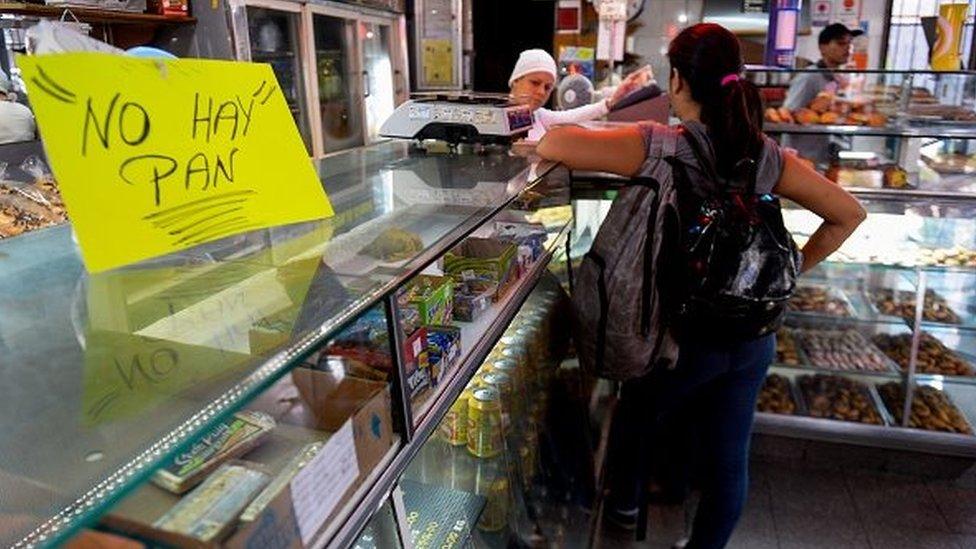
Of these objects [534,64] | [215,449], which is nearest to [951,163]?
[534,64]

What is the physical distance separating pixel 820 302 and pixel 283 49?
326 centimetres

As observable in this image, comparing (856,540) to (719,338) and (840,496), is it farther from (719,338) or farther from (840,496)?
(719,338)

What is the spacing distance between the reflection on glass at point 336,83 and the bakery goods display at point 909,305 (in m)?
3.28

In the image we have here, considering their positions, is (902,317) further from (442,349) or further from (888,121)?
(442,349)

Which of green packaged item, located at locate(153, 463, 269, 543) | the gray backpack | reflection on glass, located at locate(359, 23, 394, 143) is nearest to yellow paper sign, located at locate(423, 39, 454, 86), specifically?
reflection on glass, located at locate(359, 23, 394, 143)

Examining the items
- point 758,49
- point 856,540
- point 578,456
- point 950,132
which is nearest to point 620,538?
point 578,456

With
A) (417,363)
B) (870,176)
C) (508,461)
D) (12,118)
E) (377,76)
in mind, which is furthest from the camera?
(377,76)

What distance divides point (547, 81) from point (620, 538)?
1.75 m

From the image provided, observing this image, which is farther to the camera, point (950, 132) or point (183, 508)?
point (950, 132)

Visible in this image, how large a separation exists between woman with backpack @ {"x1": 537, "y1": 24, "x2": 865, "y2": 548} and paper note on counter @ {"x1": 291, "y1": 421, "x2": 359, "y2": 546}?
101 cm

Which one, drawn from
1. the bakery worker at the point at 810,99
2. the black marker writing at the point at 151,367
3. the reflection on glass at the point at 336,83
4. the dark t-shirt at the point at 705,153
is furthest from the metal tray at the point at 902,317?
the reflection on glass at the point at 336,83

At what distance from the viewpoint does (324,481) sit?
0.75 meters

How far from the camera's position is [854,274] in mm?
2729

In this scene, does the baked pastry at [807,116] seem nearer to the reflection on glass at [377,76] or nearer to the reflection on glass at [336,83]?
the reflection on glass at [336,83]
